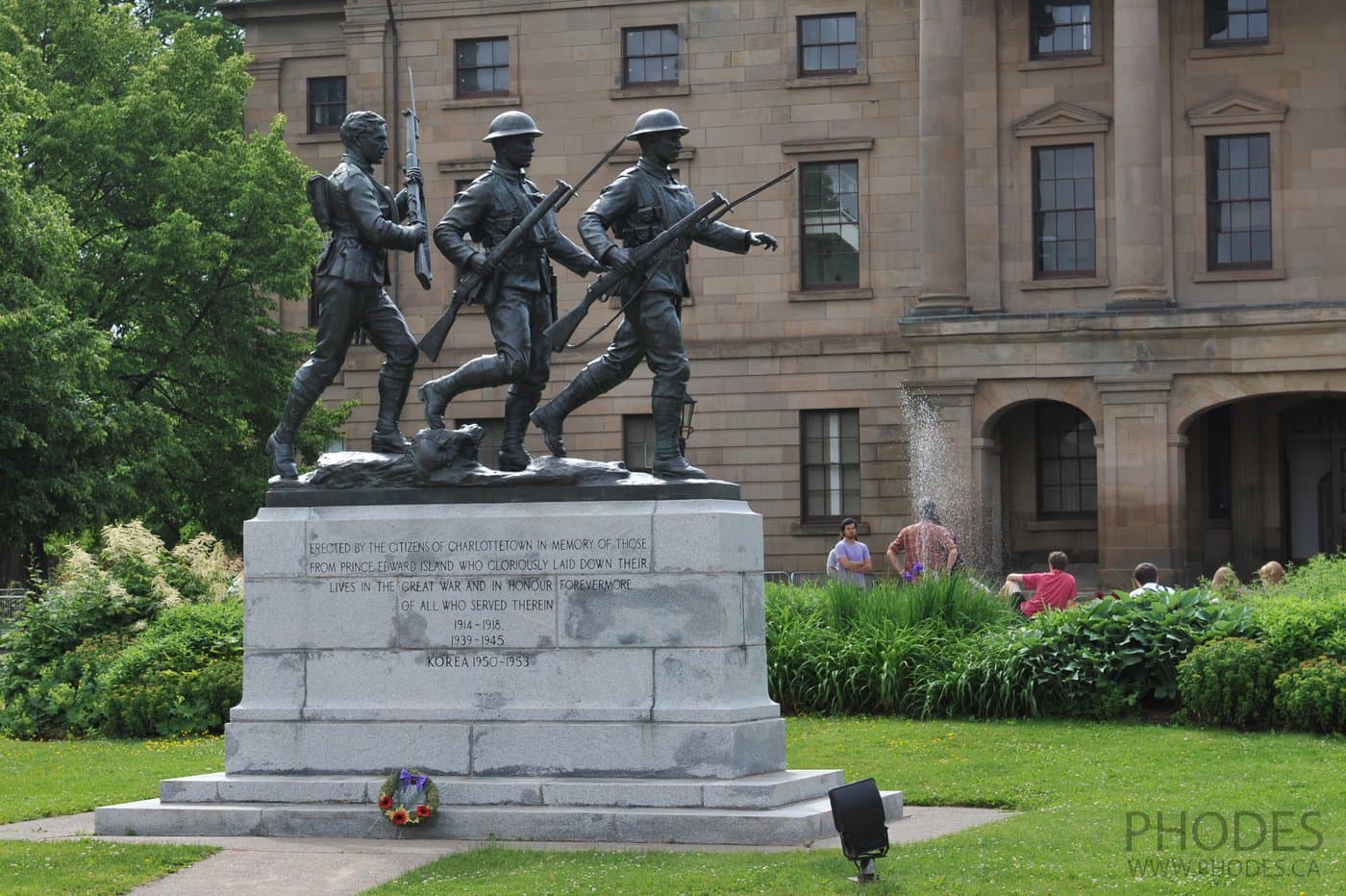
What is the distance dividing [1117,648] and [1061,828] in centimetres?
708

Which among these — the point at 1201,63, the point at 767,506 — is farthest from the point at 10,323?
the point at 1201,63

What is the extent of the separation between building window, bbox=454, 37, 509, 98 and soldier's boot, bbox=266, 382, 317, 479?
1198 inches

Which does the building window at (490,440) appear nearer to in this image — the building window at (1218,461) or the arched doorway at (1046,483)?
the arched doorway at (1046,483)

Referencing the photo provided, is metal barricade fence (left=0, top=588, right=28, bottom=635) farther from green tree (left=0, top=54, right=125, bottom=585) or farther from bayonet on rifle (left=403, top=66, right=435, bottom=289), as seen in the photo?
bayonet on rifle (left=403, top=66, right=435, bottom=289)

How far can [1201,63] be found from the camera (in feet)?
138

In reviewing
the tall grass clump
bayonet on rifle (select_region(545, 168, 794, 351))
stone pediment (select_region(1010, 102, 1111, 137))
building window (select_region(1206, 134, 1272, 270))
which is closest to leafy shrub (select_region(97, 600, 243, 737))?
the tall grass clump

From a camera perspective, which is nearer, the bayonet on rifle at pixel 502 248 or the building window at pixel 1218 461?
the bayonet on rifle at pixel 502 248

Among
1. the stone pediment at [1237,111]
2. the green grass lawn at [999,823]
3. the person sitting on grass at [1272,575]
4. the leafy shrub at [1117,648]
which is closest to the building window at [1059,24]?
the stone pediment at [1237,111]

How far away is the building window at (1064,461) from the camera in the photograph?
43.1m

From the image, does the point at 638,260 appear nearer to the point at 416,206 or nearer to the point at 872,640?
the point at 416,206

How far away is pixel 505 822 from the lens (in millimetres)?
13914

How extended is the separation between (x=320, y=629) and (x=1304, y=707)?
9.05 meters

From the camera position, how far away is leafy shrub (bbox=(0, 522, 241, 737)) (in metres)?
22.7

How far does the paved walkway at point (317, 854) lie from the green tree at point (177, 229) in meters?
25.3
